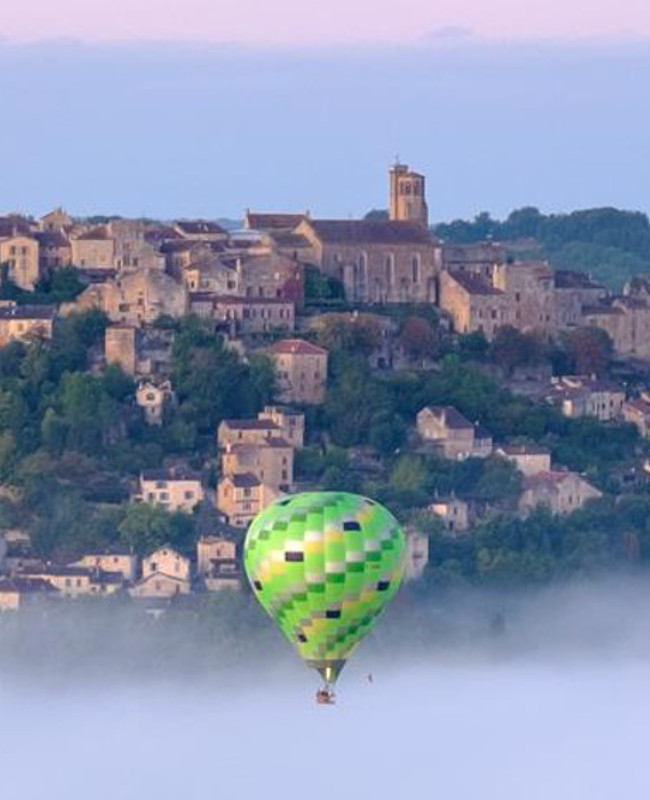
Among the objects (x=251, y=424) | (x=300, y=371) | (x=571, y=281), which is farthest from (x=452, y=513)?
(x=571, y=281)

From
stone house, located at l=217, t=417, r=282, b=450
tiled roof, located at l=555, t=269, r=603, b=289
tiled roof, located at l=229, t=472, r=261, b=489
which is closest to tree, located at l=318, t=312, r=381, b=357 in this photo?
stone house, located at l=217, t=417, r=282, b=450

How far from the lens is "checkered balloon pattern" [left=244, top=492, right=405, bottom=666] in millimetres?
61719

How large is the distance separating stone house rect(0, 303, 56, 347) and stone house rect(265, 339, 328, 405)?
8.38 feet

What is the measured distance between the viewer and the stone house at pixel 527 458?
79.8m

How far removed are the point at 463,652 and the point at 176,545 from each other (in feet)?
12.8

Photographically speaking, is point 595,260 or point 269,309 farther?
point 595,260

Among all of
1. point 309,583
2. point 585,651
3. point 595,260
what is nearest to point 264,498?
point 585,651

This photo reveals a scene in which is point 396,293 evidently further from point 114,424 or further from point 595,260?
point 595,260

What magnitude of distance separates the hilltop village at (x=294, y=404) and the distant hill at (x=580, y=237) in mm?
24874

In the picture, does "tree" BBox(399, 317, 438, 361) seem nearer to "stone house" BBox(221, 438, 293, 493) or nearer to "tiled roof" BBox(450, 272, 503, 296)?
"tiled roof" BBox(450, 272, 503, 296)

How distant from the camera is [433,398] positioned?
265ft

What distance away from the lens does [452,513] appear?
78.6 metres

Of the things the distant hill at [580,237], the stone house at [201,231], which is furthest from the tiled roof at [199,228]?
the distant hill at [580,237]

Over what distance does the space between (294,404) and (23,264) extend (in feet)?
12.8
